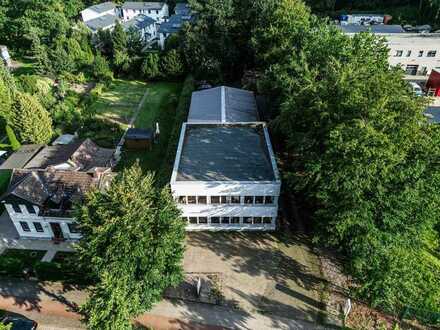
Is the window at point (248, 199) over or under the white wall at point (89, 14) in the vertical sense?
Result: under

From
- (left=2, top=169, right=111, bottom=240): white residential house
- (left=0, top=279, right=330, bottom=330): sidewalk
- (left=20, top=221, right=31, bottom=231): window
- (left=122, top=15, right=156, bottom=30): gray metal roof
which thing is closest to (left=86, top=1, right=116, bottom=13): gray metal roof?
(left=122, top=15, right=156, bottom=30): gray metal roof

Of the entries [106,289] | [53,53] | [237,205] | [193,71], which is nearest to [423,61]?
[193,71]

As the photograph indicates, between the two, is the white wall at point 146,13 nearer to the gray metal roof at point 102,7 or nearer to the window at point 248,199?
the gray metal roof at point 102,7

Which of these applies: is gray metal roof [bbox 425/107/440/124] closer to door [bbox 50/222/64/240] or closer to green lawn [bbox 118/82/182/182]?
green lawn [bbox 118/82/182/182]

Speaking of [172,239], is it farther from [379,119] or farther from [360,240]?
[379,119]

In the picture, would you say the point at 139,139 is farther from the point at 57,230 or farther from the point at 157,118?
the point at 57,230

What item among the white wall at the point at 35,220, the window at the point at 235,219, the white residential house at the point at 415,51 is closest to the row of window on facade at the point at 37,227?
the white wall at the point at 35,220
